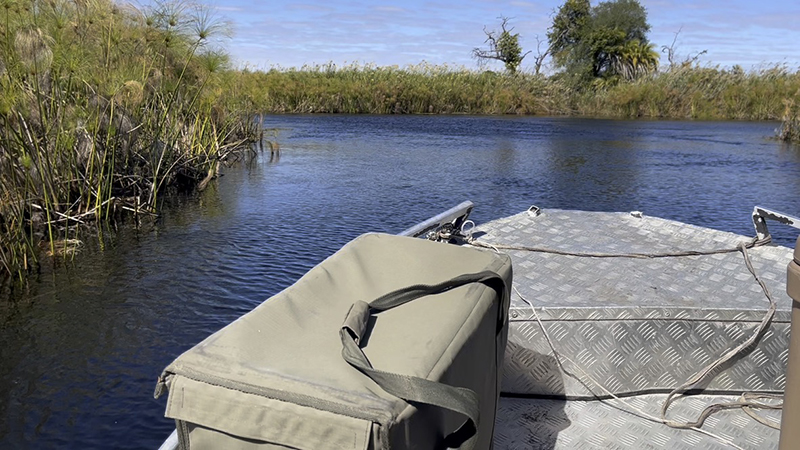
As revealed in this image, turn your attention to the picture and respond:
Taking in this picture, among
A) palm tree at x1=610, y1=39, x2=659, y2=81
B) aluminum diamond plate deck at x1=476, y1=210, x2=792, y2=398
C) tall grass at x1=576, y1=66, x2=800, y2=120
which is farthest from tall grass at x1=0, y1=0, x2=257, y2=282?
palm tree at x1=610, y1=39, x2=659, y2=81

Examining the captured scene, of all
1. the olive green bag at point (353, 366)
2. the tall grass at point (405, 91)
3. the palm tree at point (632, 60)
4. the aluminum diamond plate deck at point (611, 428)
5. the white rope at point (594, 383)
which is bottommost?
the aluminum diamond plate deck at point (611, 428)

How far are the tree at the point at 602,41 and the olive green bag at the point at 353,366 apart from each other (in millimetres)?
41447

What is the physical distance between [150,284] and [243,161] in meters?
9.32

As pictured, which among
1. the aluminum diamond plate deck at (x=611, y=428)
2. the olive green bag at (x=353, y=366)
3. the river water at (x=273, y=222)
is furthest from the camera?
the river water at (x=273, y=222)


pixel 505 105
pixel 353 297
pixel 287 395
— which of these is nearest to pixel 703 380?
pixel 353 297

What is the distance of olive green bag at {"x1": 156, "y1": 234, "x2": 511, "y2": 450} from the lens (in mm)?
1384

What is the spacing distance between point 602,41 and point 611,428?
4411 cm

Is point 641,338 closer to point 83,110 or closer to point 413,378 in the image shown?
point 413,378

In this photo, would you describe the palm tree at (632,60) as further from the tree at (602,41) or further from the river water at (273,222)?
the river water at (273,222)

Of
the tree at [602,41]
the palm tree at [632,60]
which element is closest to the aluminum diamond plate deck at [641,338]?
the tree at [602,41]

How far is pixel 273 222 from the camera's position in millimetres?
9711

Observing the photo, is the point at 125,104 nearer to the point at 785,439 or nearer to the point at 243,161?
the point at 243,161

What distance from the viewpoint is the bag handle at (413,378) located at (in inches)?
56.0

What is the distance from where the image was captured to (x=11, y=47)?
6.23 metres
